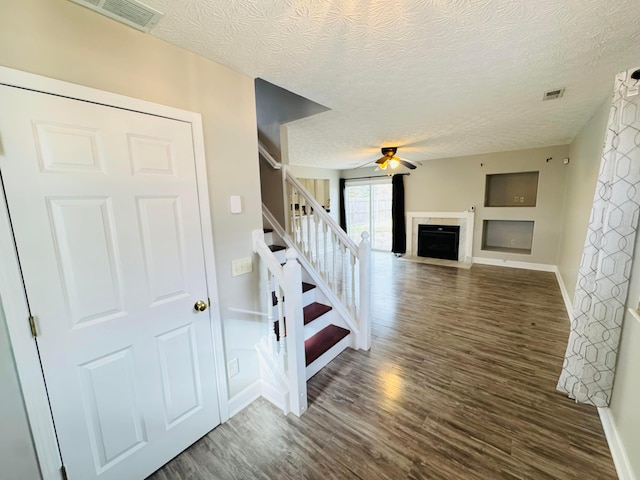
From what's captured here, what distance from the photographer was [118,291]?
4.22 ft

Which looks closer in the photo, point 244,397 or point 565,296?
point 244,397

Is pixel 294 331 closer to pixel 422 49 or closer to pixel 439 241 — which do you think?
pixel 422 49

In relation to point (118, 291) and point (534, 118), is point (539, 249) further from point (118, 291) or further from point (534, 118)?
point (118, 291)

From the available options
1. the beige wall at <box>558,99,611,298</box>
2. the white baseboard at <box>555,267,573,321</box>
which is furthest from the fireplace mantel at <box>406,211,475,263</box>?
the beige wall at <box>558,99,611,298</box>

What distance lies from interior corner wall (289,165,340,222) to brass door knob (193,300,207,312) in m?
5.38

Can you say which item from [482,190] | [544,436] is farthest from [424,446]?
[482,190]

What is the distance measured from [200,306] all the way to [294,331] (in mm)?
626

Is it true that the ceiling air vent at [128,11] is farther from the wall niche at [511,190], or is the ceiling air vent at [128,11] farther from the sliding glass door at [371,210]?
the sliding glass door at [371,210]

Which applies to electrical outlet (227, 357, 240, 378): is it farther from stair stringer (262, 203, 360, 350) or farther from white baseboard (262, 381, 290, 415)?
stair stringer (262, 203, 360, 350)

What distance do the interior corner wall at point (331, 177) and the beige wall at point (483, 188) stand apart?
80.9 inches

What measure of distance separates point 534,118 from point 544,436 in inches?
125

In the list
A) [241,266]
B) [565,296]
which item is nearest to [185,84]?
[241,266]

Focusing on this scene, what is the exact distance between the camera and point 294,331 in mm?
1753

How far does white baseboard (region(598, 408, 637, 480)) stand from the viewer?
1.35 m
